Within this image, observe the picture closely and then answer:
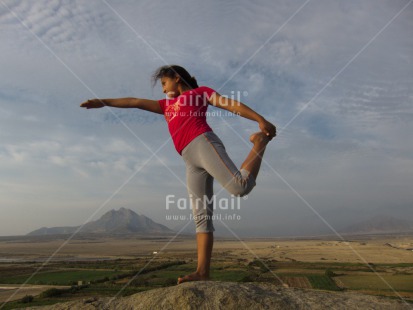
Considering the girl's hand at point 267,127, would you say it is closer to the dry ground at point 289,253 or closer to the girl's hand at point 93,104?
the girl's hand at point 93,104

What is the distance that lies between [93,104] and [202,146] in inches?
64.3

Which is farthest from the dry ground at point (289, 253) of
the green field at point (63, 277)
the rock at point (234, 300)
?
the rock at point (234, 300)

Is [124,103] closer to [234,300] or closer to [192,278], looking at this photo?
[192,278]

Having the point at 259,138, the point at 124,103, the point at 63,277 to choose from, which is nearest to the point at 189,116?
the point at 259,138

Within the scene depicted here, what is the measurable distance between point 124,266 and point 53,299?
119ft

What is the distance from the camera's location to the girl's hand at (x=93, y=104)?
472 cm

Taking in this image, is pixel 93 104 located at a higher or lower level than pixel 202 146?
higher

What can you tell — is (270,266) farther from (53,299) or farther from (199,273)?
(199,273)

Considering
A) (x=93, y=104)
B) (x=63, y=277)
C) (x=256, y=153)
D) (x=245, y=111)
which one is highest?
(x=93, y=104)

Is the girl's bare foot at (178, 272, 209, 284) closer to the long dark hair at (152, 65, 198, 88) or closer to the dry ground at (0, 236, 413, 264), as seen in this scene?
the long dark hair at (152, 65, 198, 88)

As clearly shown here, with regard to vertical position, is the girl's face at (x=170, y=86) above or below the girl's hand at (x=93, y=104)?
above

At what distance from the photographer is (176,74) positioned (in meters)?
4.46

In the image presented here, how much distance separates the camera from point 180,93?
4.50 meters

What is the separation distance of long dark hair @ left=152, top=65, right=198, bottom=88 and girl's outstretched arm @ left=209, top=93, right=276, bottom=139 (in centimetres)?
63
